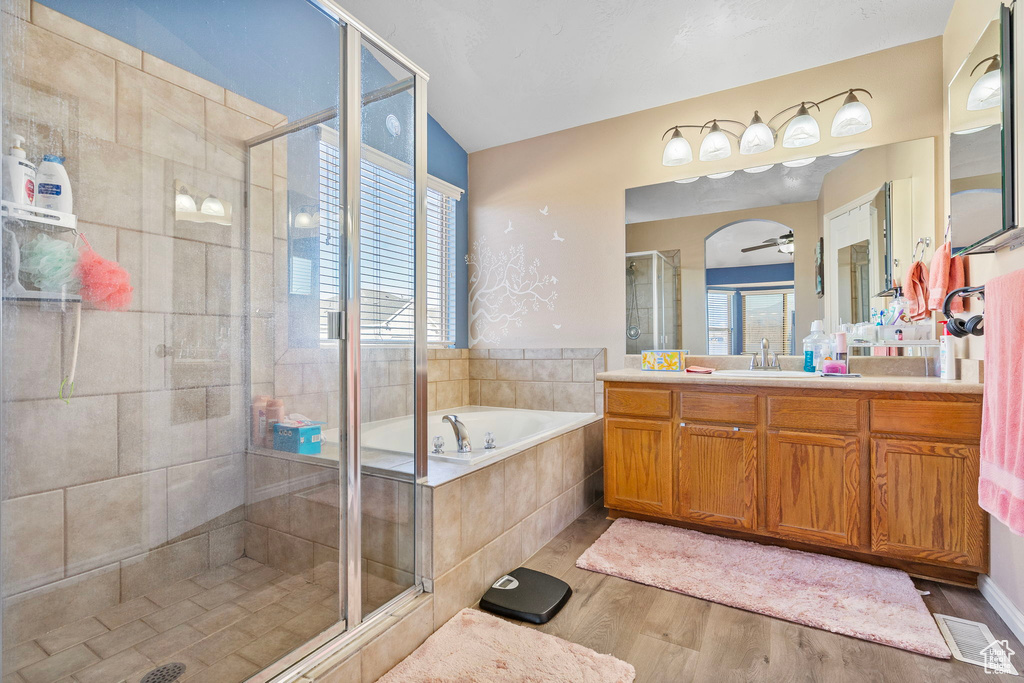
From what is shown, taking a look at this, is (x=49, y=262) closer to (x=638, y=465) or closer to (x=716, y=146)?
(x=638, y=465)

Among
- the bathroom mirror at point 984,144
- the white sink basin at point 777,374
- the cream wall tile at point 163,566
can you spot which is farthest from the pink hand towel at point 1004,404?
the cream wall tile at point 163,566

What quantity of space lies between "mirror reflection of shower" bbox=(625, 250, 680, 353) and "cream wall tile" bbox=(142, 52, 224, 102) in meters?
2.42

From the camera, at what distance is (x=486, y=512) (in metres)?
2.00

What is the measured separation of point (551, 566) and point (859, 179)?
100 inches

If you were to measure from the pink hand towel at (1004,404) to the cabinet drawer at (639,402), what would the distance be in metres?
1.22

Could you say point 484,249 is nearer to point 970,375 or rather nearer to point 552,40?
point 552,40

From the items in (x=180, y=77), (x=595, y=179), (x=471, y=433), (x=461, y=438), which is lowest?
(x=471, y=433)

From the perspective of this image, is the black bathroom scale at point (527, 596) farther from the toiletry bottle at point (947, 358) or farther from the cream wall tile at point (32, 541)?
the toiletry bottle at point (947, 358)

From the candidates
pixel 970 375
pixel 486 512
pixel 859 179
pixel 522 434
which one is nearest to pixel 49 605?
pixel 486 512

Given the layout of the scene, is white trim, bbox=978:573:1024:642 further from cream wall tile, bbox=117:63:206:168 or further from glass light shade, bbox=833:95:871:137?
cream wall tile, bbox=117:63:206:168

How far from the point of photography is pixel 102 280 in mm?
1412

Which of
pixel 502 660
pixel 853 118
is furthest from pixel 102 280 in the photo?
pixel 853 118

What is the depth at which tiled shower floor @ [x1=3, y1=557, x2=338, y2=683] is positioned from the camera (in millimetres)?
1243

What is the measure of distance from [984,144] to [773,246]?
1.12m
